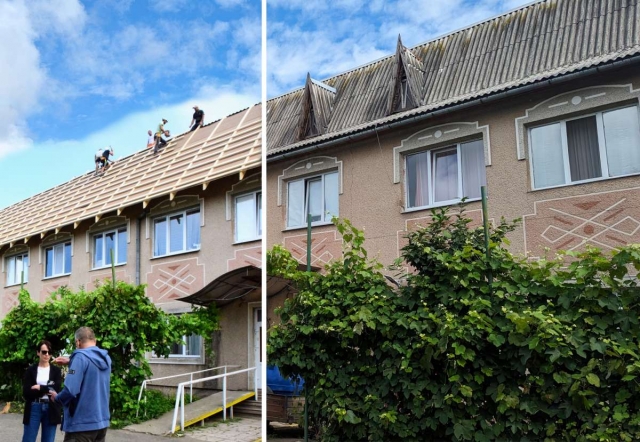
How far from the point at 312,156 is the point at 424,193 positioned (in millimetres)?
844

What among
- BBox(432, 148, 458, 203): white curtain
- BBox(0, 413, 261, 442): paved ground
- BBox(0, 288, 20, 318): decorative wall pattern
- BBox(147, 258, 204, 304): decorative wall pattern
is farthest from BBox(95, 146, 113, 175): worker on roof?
BBox(432, 148, 458, 203): white curtain

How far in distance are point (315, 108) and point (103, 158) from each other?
182cm

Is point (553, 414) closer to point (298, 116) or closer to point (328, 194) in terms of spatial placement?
point (328, 194)

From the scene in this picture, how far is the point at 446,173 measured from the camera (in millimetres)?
3904

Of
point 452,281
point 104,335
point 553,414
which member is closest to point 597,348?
point 553,414

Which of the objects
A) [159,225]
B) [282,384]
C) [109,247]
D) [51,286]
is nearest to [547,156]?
[282,384]

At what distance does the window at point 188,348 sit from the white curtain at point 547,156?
7.30ft

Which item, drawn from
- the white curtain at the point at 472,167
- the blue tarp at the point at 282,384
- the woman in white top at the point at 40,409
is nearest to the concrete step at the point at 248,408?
the blue tarp at the point at 282,384

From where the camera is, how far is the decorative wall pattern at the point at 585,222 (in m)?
2.64

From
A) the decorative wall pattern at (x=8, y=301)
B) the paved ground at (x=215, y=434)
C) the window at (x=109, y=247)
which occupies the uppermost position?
the window at (x=109, y=247)

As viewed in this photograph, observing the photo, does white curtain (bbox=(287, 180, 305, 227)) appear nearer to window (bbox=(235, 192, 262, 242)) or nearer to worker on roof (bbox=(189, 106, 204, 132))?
window (bbox=(235, 192, 262, 242))

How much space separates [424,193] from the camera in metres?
3.76

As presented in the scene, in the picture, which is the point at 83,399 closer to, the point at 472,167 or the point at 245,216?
the point at 245,216

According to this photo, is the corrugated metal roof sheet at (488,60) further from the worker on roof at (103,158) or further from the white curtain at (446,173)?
the worker on roof at (103,158)
